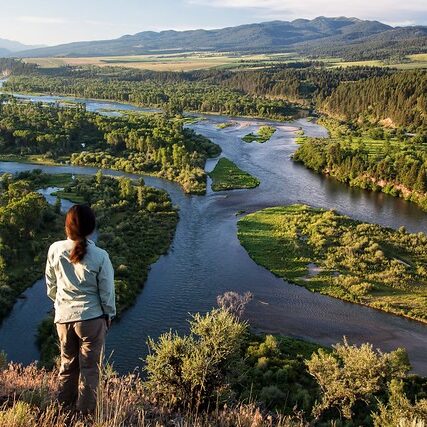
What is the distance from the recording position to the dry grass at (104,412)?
5.89 metres

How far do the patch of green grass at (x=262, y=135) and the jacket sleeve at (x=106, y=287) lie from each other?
259 feet

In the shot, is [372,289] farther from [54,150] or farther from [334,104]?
[334,104]

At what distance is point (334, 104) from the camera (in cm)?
11612

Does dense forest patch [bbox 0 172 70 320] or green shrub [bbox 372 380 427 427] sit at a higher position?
green shrub [bbox 372 380 427 427]

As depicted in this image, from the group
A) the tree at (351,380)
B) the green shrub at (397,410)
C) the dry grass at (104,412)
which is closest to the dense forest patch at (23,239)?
the tree at (351,380)

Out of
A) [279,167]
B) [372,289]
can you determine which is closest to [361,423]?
[372,289]

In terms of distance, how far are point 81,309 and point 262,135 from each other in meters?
85.1

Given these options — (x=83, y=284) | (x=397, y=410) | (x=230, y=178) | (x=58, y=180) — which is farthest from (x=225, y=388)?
(x=58, y=180)

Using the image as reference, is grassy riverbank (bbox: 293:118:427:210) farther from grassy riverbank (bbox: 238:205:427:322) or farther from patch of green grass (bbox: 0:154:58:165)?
patch of green grass (bbox: 0:154:58:165)

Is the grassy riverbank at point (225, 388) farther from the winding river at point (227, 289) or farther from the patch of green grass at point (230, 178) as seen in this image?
the patch of green grass at point (230, 178)

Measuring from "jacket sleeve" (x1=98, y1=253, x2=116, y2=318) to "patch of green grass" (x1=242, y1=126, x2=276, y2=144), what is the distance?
78894mm

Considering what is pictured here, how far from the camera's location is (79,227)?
21.7 feet

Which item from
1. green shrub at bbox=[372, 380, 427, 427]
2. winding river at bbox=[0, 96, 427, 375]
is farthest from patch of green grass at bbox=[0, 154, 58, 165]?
green shrub at bbox=[372, 380, 427, 427]

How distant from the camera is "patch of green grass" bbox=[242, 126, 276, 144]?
281ft
